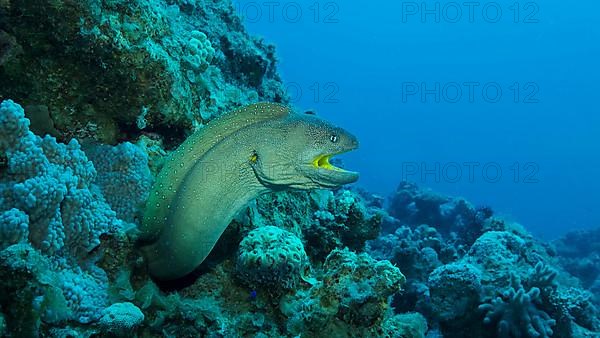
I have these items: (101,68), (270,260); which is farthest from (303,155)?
(101,68)

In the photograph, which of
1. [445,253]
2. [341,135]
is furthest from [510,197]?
[341,135]

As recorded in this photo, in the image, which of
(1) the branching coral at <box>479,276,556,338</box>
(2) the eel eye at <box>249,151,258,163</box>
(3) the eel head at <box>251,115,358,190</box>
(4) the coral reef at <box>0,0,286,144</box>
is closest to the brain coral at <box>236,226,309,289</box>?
(3) the eel head at <box>251,115,358,190</box>

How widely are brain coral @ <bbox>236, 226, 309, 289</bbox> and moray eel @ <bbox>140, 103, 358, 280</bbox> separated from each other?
308 mm

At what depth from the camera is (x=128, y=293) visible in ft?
10.7

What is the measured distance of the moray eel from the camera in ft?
Result: 11.5

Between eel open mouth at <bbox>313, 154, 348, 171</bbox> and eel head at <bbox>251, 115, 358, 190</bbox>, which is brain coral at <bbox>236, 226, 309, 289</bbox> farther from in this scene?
eel open mouth at <bbox>313, 154, 348, 171</bbox>

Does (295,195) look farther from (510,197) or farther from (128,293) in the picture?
(510,197)

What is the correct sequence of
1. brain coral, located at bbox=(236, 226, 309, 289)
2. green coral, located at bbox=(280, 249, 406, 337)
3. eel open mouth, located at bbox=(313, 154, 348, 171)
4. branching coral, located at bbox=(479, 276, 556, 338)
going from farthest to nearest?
branching coral, located at bbox=(479, 276, 556, 338), eel open mouth, located at bbox=(313, 154, 348, 171), brain coral, located at bbox=(236, 226, 309, 289), green coral, located at bbox=(280, 249, 406, 337)

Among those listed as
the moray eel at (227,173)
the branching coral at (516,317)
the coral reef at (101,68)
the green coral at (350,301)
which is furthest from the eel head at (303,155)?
the branching coral at (516,317)

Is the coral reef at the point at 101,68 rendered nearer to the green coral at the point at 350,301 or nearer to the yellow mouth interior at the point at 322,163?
the yellow mouth interior at the point at 322,163

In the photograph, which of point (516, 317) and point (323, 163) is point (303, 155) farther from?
point (516, 317)

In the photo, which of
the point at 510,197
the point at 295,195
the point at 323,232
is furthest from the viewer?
the point at 510,197

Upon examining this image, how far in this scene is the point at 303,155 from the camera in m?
3.52

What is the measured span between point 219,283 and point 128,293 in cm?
86
